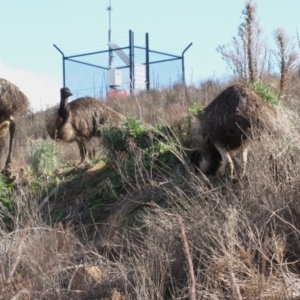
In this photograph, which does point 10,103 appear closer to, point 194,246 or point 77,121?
point 77,121

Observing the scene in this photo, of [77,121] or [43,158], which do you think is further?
[77,121]

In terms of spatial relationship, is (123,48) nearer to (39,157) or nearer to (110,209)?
(39,157)

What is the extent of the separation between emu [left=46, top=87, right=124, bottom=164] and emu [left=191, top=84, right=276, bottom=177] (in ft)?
13.8

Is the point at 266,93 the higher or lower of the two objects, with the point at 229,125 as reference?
higher

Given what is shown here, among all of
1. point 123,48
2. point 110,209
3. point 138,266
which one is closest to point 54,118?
point 110,209

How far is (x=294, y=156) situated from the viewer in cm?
722

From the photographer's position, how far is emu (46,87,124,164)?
1354 cm

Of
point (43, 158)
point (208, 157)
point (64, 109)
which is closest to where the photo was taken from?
point (208, 157)

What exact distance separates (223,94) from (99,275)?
2.97 meters

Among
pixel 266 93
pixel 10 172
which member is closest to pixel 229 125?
pixel 266 93

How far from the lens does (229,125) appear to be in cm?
873

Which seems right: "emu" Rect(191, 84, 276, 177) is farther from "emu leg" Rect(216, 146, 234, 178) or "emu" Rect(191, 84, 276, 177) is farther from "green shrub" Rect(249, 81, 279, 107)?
"green shrub" Rect(249, 81, 279, 107)

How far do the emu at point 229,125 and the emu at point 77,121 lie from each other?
13.8 ft

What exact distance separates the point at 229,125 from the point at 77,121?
5.25m
